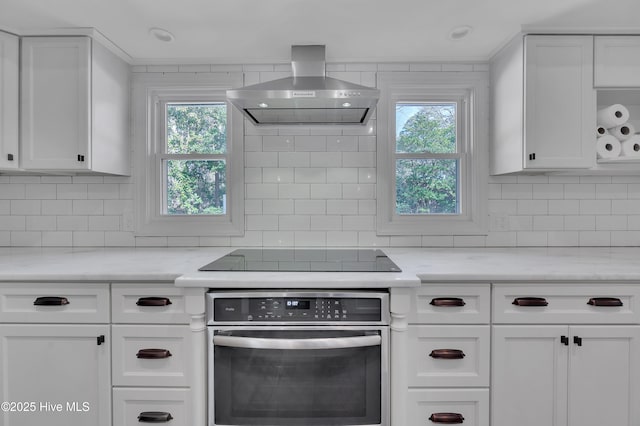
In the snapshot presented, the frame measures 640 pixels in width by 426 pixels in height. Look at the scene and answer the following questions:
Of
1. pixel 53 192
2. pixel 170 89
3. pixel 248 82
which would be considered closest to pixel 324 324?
pixel 248 82

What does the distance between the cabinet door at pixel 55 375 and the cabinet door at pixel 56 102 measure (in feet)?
3.06

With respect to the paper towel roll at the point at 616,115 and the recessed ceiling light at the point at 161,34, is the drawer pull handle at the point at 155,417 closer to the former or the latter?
the recessed ceiling light at the point at 161,34

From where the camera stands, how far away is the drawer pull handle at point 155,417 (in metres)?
1.61

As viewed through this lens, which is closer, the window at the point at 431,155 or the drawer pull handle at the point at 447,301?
the drawer pull handle at the point at 447,301

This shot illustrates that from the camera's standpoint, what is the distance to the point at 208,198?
2.45 m

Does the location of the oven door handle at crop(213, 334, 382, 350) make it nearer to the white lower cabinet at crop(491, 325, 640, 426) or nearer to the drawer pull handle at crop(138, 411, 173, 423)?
the drawer pull handle at crop(138, 411, 173, 423)

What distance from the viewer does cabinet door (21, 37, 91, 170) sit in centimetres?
196

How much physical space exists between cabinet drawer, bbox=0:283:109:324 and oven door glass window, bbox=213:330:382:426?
610 millimetres

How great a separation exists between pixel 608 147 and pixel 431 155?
3.28ft

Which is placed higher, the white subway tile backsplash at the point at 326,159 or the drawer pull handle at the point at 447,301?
the white subway tile backsplash at the point at 326,159

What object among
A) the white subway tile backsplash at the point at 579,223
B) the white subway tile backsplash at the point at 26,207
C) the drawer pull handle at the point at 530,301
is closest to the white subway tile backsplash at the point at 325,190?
the drawer pull handle at the point at 530,301

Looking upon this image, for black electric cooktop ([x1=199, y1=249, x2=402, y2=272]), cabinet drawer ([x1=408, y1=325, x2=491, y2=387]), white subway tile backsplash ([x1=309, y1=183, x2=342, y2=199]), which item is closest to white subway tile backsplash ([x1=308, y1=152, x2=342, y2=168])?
white subway tile backsplash ([x1=309, y1=183, x2=342, y2=199])

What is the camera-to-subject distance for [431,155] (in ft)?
7.84

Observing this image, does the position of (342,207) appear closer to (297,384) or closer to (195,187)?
(195,187)
